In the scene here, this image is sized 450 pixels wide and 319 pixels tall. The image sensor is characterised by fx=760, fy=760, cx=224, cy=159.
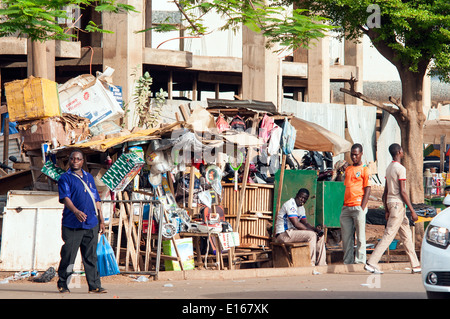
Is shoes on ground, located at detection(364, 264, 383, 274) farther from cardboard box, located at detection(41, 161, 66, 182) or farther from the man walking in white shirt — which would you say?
cardboard box, located at detection(41, 161, 66, 182)

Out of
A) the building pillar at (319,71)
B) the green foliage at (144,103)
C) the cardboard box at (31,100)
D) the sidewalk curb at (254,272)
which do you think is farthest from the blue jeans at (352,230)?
the building pillar at (319,71)

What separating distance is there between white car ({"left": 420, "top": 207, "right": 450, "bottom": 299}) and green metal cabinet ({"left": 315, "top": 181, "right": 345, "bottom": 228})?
21.4 ft

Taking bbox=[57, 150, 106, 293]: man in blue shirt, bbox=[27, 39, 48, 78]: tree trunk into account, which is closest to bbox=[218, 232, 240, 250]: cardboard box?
bbox=[57, 150, 106, 293]: man in blue shirt

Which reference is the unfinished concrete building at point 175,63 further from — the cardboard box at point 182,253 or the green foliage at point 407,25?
the cardboard box at point 182,253

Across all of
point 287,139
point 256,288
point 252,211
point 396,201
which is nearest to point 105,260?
point 256,288

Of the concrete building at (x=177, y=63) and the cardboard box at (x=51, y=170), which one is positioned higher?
the concrete building at (x=177, y=63)

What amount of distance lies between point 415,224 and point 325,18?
4595 millimetres

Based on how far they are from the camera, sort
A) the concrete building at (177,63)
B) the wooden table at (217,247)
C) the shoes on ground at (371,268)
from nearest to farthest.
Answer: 1. the shoes on ground at (371,268)
2. the wooden table at (217,247)
3. the concrete building at (177,63)

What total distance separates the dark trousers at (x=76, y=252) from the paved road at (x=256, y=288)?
212 mm

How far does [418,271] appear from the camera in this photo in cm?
1150

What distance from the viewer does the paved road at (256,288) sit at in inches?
332

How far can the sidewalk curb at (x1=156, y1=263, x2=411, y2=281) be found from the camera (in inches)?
429
